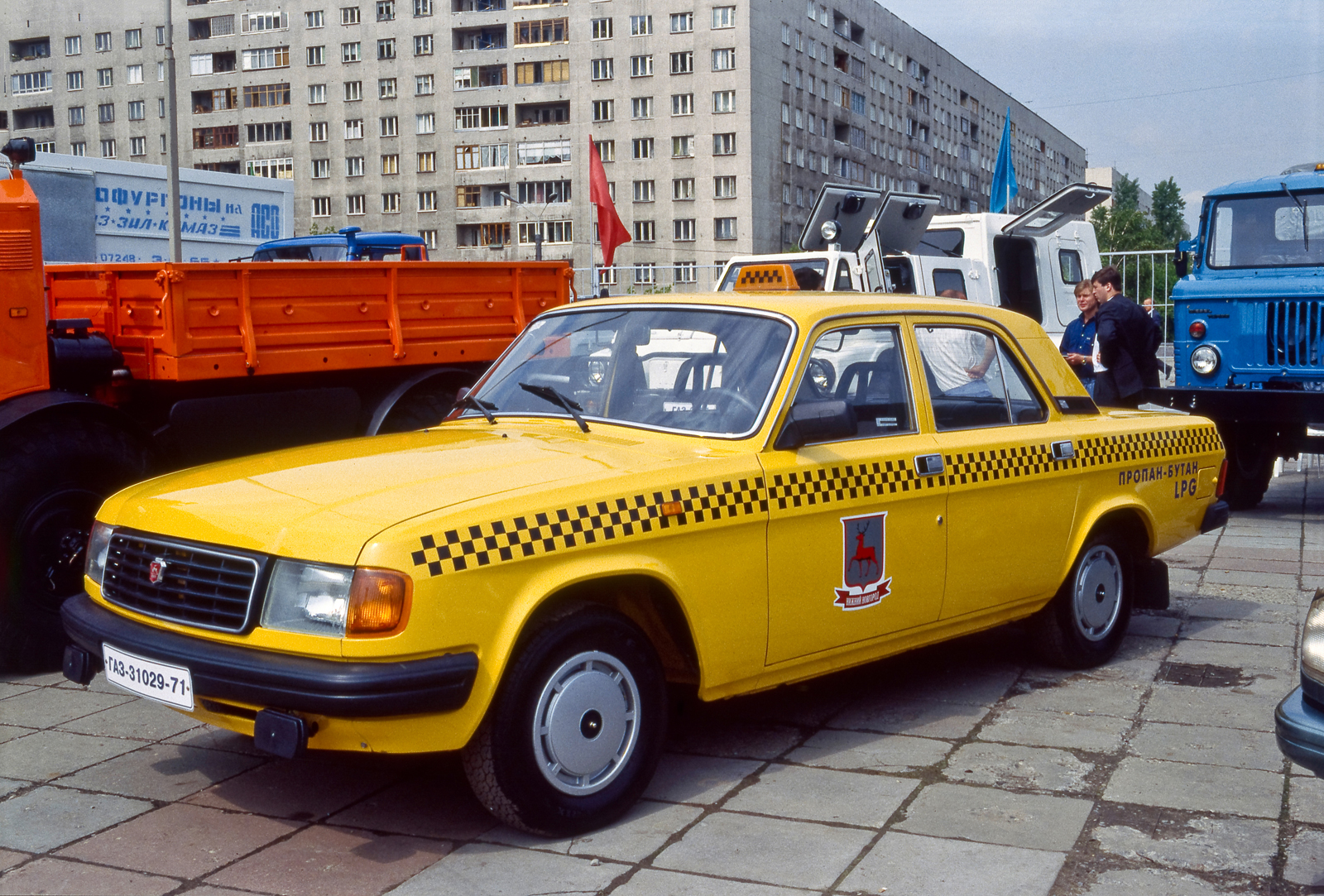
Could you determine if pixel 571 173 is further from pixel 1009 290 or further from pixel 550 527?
pixel 550 527

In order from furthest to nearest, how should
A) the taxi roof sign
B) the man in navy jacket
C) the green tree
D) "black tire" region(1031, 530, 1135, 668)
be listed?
1. the green tree
2. the taxi roof sign
3. the man in navy jacket
4. "black tire" region(1031, 530, 1135, 668)

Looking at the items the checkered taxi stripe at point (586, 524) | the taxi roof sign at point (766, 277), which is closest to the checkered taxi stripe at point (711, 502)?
the checkered taxi stripe at point (586, 524)

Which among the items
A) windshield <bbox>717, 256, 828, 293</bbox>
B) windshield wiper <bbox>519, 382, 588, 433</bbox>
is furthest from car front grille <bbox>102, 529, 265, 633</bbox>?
windshield <bbox>717, 256, 828, 293</bbox>

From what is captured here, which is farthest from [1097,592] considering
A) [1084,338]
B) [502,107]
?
[502,107]

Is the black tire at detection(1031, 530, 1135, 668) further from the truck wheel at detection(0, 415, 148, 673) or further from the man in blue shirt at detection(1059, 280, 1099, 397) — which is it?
the truck wheel at detection(0, 415, 148, 673)

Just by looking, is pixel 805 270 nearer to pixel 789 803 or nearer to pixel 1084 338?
pixel 1084 338

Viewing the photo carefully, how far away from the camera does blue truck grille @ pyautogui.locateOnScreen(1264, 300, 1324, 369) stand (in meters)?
10.9

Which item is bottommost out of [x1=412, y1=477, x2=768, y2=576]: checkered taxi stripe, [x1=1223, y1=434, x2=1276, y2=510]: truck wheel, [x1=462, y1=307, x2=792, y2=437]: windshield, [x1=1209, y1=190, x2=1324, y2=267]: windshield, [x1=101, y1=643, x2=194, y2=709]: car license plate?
[x1=1223, y1=434, x2=1276, y2=510]: truck wheel

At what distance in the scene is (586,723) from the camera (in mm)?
4113

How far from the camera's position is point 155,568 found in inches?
162

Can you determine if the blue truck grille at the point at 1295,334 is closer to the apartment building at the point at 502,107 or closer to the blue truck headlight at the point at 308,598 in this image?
the blue truck headlight at the point at 308,598

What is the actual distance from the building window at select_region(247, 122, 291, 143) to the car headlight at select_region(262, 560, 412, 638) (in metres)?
89.6

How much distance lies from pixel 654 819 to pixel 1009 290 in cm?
1208

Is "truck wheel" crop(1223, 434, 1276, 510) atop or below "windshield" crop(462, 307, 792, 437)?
below
